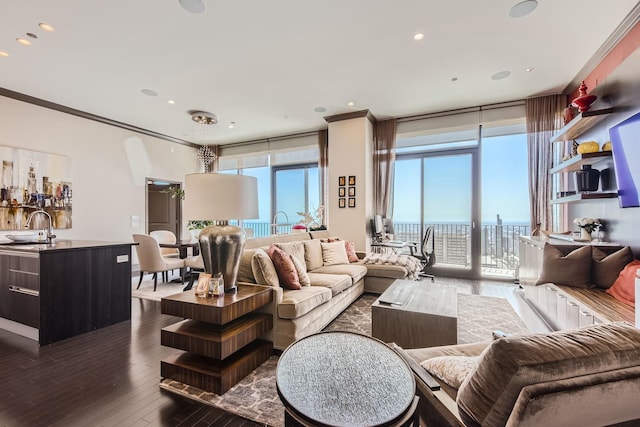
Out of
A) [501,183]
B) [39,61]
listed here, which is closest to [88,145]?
[39,61]

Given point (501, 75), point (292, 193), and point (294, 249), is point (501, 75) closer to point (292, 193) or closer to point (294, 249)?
point (294, 249)

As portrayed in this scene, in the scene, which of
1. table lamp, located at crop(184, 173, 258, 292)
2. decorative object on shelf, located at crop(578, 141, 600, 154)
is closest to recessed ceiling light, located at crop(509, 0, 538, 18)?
decorative object on shelf, located at crop(578, 141, 600, 154)

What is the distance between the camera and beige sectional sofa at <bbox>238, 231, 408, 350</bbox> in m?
2.50

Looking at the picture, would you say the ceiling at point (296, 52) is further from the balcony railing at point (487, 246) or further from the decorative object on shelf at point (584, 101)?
the balcony railing at point (487, 246)

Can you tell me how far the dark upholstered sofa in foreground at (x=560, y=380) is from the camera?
73 cm

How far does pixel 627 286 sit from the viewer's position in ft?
7.88

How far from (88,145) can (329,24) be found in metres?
5.17

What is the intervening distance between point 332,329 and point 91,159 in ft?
18.3

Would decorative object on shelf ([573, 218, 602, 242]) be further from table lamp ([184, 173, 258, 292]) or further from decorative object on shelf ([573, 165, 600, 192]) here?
table lamp ([184, 173, 258, 292])

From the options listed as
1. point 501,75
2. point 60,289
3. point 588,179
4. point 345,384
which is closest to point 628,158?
point 588,179

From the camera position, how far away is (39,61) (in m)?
3.63

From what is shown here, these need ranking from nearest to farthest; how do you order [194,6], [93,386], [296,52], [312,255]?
1. [93,386]
2. [194,6]
3. [296,52]
4. [312,255]

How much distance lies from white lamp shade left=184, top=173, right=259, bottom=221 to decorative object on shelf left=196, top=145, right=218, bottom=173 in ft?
19.8

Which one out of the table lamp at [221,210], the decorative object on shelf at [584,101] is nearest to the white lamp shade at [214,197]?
the table lamp at [221,210]
